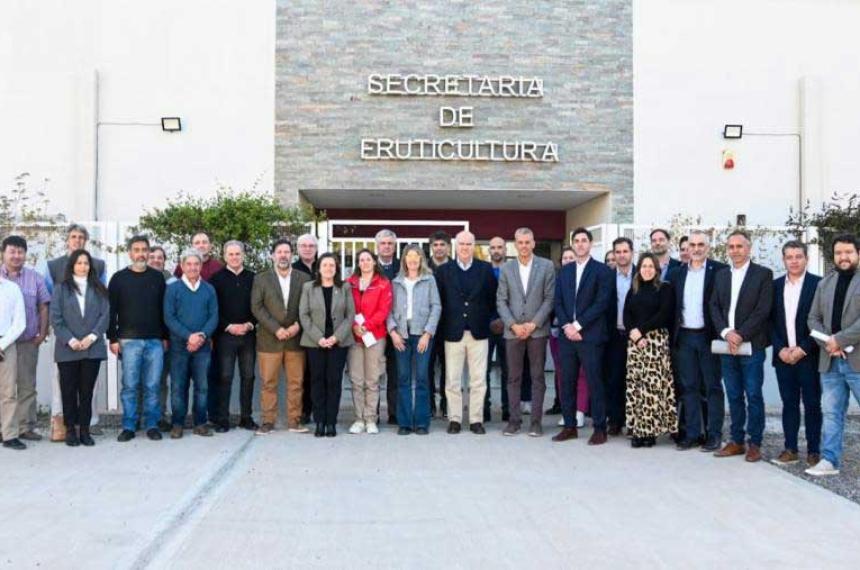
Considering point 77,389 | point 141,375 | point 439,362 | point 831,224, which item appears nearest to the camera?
point 77,389

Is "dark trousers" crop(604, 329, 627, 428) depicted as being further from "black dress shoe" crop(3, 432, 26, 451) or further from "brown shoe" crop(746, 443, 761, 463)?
"black dress shoe" crop(3, 432, 26, 451)

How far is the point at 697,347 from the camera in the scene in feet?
26.0

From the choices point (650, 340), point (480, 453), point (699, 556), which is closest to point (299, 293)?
point (480, 453)

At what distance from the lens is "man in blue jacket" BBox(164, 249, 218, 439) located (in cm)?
843

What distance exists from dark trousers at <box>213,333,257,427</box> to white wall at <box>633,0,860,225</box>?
305 inches

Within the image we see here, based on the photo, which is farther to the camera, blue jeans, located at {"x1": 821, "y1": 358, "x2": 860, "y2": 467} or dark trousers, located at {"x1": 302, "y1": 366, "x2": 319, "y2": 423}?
dark trousers, located at {"x1": 302, "y1": 366, "x2": 319, "y2": 423}

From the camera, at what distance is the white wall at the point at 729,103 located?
1433 centimetres

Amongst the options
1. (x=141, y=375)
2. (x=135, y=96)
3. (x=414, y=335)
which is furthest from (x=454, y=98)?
(x=141, y=375)

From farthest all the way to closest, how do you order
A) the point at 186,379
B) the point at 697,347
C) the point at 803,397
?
1. the point at 186,379
2. the point at 697,347
3. the point at 803,397

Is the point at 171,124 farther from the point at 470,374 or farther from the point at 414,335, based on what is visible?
the point at 470,374

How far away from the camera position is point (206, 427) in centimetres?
862

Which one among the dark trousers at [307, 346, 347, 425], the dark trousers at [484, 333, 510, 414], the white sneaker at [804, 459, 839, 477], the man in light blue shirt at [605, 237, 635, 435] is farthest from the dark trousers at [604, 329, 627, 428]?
the dark trousers at [307, 346, 347, 425]

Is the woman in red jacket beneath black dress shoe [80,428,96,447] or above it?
above

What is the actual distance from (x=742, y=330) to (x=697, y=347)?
0.55m
